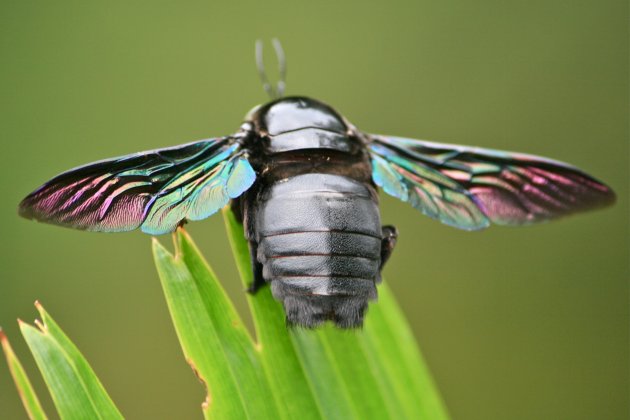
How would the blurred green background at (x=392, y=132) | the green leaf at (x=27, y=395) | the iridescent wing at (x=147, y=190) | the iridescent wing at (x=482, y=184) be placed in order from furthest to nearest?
the blurred green background at (x=392, y=132), the iridescent wing at (x=482, y=184), the iridescent wing at (x=147, y=190), the green leaf at (x=27, y=395)

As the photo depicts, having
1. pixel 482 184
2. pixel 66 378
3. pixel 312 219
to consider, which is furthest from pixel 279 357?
pixel 482 184

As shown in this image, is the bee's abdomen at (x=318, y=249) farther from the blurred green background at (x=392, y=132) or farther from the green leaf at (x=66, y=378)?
the blurred green background at (x=392, y=132)

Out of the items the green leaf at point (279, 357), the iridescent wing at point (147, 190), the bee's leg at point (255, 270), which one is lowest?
the green leaf at point (279, 357)

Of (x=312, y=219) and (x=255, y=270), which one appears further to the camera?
(x=255, y=270)

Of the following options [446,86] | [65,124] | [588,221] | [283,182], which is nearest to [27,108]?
[65,124]

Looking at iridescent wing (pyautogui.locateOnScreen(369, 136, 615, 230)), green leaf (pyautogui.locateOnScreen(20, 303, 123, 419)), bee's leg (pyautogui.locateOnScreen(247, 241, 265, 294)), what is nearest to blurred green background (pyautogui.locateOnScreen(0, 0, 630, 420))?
iridescent wing (pyautogui.locateOnScreen(369, 136, 615, 230))

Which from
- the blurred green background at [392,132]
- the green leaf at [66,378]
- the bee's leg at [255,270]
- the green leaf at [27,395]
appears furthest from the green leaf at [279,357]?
the blurred green background at [392,132]

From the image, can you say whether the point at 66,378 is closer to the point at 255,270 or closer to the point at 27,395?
the point at 27,395
